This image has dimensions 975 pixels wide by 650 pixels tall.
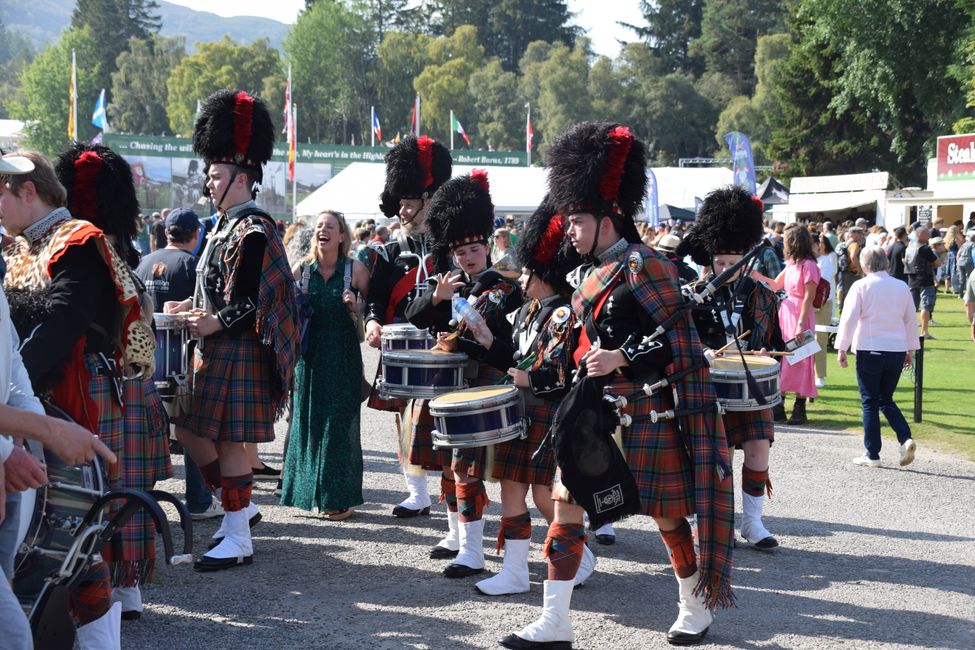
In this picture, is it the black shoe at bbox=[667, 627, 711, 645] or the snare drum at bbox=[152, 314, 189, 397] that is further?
the snare drum at bbox=[152, 314, 189, 397]

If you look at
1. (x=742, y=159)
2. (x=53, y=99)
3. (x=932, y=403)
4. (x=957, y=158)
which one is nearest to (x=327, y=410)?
(x=932, y=403)

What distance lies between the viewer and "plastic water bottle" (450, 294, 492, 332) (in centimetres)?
553

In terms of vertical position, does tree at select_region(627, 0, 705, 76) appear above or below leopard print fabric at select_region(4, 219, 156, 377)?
above

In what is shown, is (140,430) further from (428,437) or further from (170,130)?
(170,130)

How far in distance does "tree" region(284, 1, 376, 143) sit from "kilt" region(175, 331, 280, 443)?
314 feet

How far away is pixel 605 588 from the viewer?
5.60 metres

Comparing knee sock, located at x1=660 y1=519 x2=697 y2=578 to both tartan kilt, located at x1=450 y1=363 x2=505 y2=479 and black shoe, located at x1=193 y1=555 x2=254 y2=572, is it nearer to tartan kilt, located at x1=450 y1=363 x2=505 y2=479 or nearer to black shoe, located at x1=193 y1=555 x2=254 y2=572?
tartan kilt, located at x1=450 y1=363 x2=505 y2=479

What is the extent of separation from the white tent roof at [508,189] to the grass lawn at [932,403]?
1707 cm

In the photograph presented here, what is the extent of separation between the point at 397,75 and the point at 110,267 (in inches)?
3815

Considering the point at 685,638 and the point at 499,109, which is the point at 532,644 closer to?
the point at 685,638

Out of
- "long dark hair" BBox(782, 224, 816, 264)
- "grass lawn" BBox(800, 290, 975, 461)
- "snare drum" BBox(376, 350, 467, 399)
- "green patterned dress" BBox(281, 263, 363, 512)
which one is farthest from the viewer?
"long dark hair" BBox(782, 224, 816, 264)

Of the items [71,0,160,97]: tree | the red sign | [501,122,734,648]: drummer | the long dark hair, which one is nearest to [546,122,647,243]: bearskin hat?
[501,122,734,648]: drummer

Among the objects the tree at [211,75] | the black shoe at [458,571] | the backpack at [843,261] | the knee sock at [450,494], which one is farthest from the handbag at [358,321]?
the tree at [211,75]

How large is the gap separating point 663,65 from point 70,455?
3748 inches
